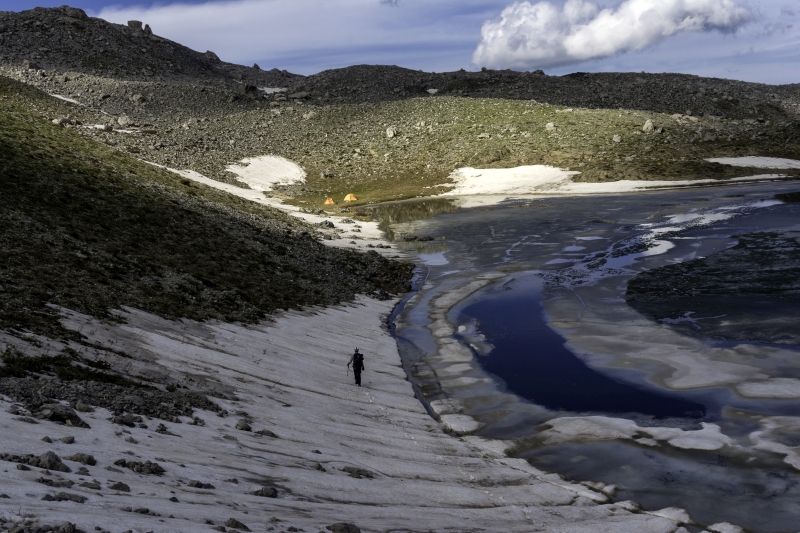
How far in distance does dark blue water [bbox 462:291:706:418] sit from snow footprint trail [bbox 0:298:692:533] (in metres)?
3.89

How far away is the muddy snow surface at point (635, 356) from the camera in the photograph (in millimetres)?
17109

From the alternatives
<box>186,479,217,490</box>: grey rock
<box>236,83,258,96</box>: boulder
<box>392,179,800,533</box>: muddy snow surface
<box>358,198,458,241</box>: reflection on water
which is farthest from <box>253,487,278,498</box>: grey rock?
<box>236,83,258,96</box>: boulder

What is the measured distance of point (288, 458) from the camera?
15.3m

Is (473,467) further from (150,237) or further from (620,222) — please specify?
(620,222)

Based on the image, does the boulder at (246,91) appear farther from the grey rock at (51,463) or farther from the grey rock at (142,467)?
the grey rock at (51,463)

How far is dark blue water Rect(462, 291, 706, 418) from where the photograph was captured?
70.1 ft

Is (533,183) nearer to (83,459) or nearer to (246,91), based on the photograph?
(246,91)

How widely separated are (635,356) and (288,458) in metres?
15.4

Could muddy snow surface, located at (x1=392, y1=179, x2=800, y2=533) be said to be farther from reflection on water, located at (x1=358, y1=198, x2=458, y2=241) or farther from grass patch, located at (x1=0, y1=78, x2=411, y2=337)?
reflection on water, located at (x1=358, y1=198, x2=458, y2=241)

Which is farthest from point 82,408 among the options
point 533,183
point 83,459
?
point 533,183

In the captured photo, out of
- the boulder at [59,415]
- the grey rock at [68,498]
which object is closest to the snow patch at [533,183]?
the boulder at [59,415]

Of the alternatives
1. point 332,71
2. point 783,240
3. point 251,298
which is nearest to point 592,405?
point 251,298

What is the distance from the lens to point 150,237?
35.1 meters

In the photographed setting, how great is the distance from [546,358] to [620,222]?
35.3 metres
